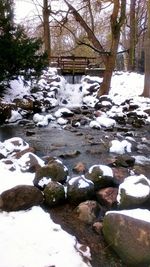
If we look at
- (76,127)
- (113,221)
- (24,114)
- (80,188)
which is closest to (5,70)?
(24,114)

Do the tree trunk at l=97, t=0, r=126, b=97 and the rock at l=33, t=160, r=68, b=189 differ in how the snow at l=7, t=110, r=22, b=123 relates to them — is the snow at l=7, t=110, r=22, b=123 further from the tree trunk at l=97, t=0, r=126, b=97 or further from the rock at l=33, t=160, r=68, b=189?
the rock at l=33, t=160, r=68, b=189

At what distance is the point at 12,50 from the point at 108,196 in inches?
340

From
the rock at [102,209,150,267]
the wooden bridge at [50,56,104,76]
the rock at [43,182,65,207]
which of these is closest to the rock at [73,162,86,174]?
the rock at [43,182,65,207]

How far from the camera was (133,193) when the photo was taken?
5090 millimetres

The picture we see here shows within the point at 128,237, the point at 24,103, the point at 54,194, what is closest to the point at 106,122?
the point at 24,103

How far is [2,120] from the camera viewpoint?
11.6 meters

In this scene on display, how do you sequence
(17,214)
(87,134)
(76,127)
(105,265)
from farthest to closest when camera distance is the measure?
(76,127), (87,134), (17,214), (105,265)

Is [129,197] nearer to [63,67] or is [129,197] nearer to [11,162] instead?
[11,162]

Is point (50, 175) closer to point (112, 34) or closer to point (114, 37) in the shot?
point (114, 37)

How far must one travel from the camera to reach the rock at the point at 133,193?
5039 millimetres

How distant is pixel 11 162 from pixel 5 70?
21.0 feet

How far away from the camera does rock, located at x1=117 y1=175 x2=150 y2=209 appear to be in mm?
5039

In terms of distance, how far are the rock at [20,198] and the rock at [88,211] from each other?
0.67m

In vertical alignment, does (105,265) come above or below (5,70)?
below
